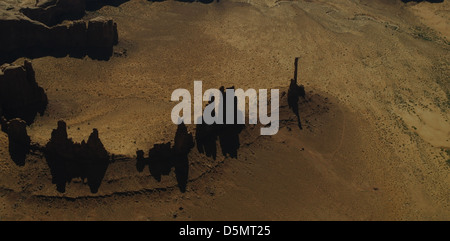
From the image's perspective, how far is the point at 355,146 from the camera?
51344mm

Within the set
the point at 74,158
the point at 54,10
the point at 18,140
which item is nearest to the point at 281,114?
the point at 74,158

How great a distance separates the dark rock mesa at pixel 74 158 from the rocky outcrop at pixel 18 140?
1.99 metres

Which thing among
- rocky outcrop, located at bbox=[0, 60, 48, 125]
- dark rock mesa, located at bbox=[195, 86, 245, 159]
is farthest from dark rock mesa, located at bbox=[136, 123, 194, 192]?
rocky outcrop, located at bbox=[0, 60, 48, 125]

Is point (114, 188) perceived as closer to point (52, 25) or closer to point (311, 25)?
point (52, 25)

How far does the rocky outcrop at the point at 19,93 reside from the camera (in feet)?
151

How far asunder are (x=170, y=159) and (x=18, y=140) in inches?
556

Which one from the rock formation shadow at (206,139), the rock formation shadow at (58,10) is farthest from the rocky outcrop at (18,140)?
the rock formation shadow at (58,10)

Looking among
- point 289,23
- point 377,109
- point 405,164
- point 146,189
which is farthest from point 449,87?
point 146,189

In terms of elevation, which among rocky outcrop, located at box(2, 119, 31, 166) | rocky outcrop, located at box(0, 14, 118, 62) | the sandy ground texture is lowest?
the sandy ground texture

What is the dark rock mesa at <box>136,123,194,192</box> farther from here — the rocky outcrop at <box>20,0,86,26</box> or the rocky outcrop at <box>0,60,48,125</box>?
the rocky outcrop at <box>20,0,86,26</box>

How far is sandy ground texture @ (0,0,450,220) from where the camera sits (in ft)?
135

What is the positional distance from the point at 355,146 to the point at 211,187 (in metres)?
18.4

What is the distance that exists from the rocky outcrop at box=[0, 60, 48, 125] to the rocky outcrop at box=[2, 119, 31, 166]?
5388mm

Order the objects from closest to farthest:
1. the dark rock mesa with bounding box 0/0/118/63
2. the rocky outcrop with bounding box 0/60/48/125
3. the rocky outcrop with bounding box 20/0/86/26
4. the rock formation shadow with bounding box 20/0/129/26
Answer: the rocky outcrop with bounding box 0/60/48/125
the dark rock mesa with bounding box 0/0/118/63
the rocky outcrop with bounding box 20/0/86/26
the rock formation shadow with bounding box 20/0/129/26
